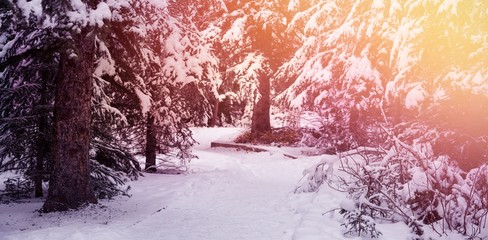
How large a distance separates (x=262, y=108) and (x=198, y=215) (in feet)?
45.2

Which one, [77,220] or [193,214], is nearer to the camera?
[77,220]

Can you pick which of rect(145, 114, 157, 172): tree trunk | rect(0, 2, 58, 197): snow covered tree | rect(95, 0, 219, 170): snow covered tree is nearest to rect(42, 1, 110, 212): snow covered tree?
rect(0, 2, 58, 197): snow covered tree

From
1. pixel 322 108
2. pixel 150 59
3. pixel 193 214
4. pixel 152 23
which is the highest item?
pixel 152 23

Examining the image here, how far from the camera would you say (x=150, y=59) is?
38.8ft

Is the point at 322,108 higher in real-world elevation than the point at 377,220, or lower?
higher

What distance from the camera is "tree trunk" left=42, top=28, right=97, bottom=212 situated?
7.95 meters

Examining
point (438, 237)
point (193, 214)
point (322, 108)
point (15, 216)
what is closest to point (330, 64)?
point (322, 108)

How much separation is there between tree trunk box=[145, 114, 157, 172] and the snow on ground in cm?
134

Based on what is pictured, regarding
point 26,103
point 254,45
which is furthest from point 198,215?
point 254,45

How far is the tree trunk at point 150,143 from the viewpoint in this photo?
42.7ft

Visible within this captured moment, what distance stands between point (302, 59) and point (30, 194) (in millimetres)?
10492

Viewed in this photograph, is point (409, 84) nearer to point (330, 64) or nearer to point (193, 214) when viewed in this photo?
point (330, 64)

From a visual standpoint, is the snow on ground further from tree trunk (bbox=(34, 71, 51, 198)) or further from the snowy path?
tree trunk (bbox=(34, 71, 51, 198))

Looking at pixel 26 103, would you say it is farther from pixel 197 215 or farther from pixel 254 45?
pixel 254 45
